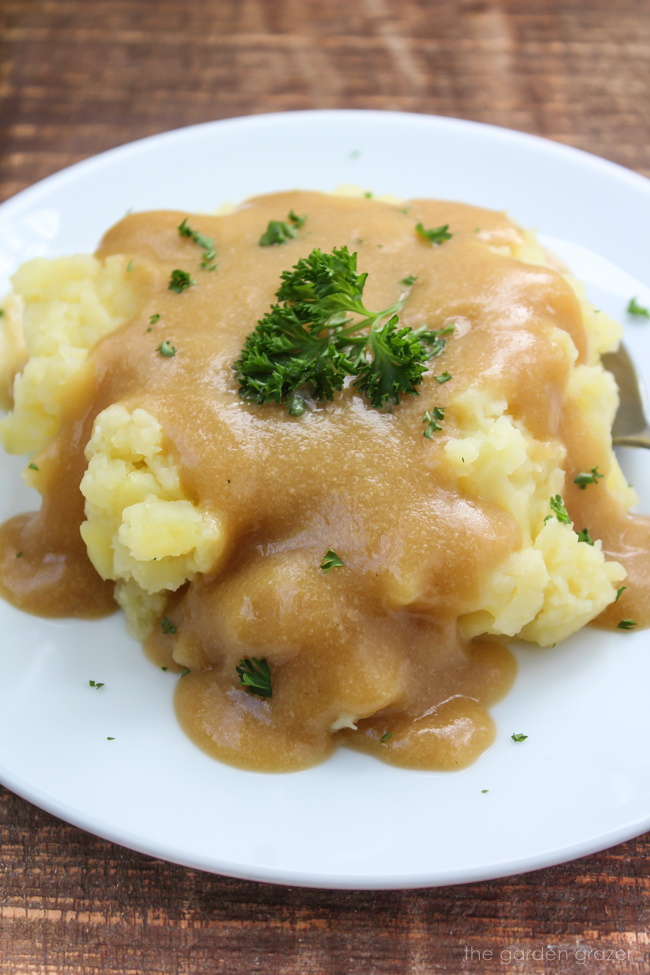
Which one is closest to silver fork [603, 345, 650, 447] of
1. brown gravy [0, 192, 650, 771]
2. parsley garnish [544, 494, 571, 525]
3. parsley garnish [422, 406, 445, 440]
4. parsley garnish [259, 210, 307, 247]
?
brown gravy [0, 192, 650, 771]

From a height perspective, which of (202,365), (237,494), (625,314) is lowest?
(625,314)

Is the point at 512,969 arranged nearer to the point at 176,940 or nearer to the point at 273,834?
the point at 273,834

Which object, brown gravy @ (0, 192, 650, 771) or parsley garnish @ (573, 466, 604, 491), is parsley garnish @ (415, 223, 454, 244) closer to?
brown gravy @ (0, 192, 650, 771)

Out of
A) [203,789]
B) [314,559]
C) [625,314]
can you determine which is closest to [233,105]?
[625,314]

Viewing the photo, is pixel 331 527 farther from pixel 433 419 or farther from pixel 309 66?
pixel 309 66

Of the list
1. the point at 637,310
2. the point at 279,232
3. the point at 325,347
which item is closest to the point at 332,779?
the point at 325,347

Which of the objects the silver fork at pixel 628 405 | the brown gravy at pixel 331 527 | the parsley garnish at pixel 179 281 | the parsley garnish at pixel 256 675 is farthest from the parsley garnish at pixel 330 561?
the silver fork at pixel 628 405
